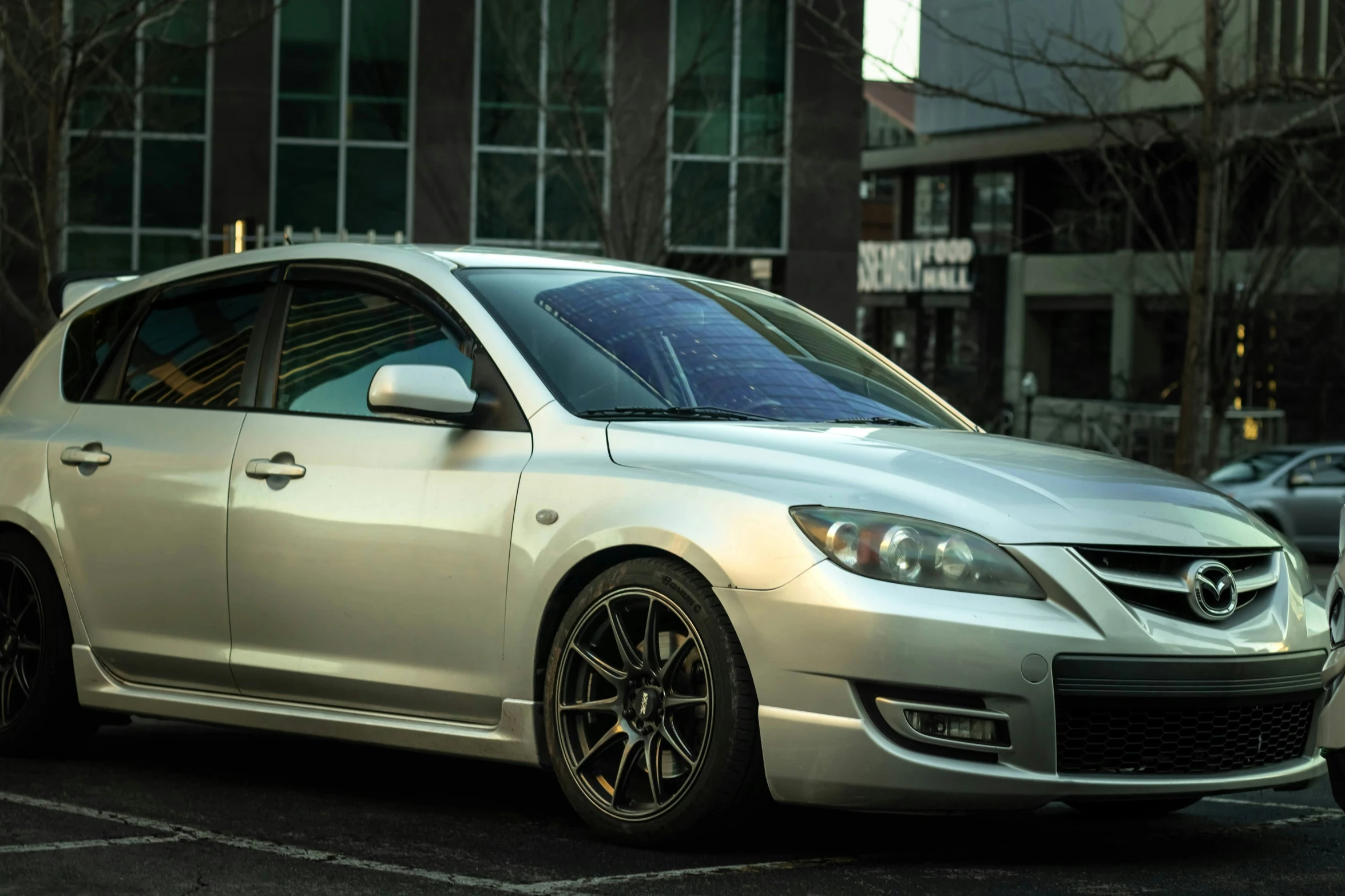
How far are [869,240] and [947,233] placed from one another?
4234 mm

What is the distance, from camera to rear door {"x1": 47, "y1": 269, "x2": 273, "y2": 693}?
623cm

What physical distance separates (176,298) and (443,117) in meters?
26.0

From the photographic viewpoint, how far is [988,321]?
60.0 m

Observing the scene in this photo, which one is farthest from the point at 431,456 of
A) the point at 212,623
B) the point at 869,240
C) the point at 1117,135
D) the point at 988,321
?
the point at 869,240

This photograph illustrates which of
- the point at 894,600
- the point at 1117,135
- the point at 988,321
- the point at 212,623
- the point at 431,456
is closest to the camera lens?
the point at 894,600

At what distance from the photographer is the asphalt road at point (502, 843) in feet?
15.6

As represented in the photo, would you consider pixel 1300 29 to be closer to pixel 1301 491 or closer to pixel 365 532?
pixel 1301 491

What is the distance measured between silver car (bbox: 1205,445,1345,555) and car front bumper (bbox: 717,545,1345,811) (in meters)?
19.0

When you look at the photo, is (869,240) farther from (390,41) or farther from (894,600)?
(894,600)

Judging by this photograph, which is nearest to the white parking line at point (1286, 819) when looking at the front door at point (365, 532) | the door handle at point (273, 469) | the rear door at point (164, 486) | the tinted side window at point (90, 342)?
the front door at point (365, 532)

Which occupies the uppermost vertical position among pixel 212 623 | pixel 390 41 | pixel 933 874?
pixel 390 41

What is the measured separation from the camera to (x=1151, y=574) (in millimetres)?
4992

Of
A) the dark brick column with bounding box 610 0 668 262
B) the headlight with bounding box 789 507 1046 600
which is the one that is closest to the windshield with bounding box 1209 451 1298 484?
the dark brick column with bounding box 610 0 668 262

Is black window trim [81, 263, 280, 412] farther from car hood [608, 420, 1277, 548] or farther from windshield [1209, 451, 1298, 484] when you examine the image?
windshield [1209, 451, 1298, 484]
